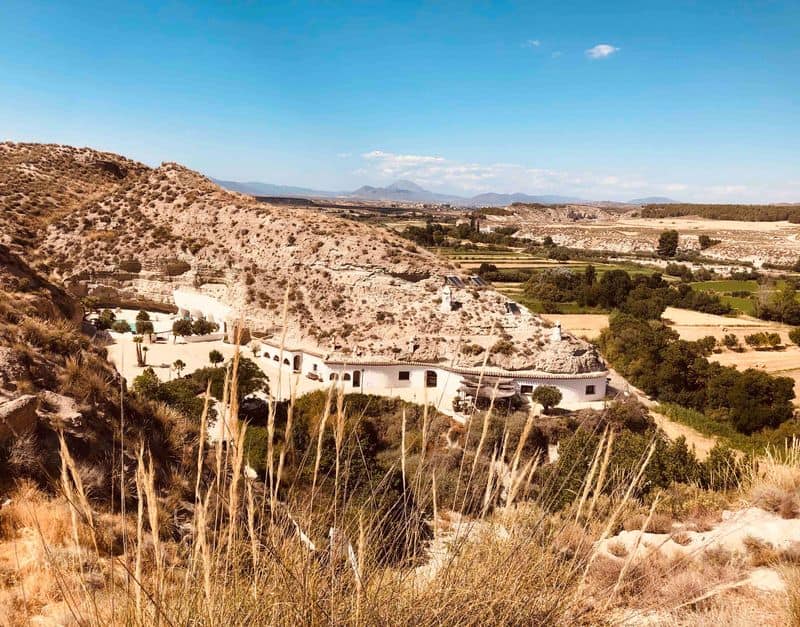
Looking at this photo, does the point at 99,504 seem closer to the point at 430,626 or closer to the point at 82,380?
the point at 82,380

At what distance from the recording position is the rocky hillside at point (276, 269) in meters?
24.2

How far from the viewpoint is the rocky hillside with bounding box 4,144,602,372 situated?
24.2 metres

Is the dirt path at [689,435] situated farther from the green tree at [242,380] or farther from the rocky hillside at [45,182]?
the rocky hillside at [45,182]

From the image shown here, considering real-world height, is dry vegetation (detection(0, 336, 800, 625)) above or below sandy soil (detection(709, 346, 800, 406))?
above

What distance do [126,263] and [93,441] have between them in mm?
30470

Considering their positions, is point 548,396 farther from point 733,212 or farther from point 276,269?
point 733,212

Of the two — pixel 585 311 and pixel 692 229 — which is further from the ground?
pixel 692 229

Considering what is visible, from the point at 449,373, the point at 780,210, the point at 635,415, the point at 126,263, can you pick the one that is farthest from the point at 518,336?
the point at 780,210

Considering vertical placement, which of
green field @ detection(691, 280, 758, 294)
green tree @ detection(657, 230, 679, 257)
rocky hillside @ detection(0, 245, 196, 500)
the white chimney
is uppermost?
green tree @ detection(657, 230, 679, 257)

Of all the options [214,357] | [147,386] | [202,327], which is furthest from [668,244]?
[147,386]

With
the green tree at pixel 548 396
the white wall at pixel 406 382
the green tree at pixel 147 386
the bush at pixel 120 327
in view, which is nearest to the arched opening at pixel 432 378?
the white wall at pixel 406 382

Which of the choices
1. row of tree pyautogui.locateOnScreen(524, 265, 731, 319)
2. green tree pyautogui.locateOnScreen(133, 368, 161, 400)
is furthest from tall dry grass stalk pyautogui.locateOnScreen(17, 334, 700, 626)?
row of tree pyautogui.locateOnScreen(524, 265, 731, 319)

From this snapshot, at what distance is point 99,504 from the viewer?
453 cm

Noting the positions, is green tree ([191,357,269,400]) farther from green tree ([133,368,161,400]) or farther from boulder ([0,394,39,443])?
boulder ([0,394,39,443])
